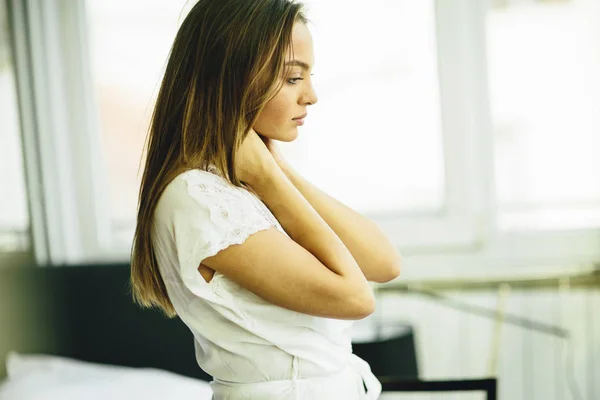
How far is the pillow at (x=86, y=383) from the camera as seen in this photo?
204 centimetres

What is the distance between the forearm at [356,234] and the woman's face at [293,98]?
0.14 metres

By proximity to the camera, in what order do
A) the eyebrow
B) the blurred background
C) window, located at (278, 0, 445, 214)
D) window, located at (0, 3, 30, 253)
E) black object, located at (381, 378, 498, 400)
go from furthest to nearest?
window, located at (278, 0, 445, 214), the blurred background, window, located at (0, 3, 30, 253), black object, located at (381, 378, 498, 400), the eyebrow

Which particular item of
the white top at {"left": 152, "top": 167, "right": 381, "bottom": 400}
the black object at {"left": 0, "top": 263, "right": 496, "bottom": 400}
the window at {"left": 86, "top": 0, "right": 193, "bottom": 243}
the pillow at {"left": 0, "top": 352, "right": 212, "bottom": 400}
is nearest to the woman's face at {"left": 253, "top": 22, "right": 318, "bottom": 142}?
the white top at {"left": 152, "top": 167, "right": 381, "bottom": 400}

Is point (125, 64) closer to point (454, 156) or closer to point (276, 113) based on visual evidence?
point (454, 156)

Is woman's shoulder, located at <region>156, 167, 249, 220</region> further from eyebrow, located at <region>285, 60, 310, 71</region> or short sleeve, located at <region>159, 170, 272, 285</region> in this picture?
eyebrow, located at <region>285, 60, 310, 71</region>

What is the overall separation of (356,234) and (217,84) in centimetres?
37

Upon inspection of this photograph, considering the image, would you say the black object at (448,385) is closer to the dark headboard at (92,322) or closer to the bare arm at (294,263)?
the bare arm at (294,263)

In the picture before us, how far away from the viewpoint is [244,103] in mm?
1027

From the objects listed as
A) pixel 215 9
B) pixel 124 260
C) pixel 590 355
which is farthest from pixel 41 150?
pixel 590 355

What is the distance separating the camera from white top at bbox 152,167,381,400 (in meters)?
0.97

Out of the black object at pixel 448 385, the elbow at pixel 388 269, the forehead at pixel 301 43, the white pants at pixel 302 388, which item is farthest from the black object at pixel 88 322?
the forehead at pixel 301 43

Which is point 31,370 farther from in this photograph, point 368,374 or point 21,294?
point 368,374

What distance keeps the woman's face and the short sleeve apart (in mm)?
148

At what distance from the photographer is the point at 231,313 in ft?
3.28
